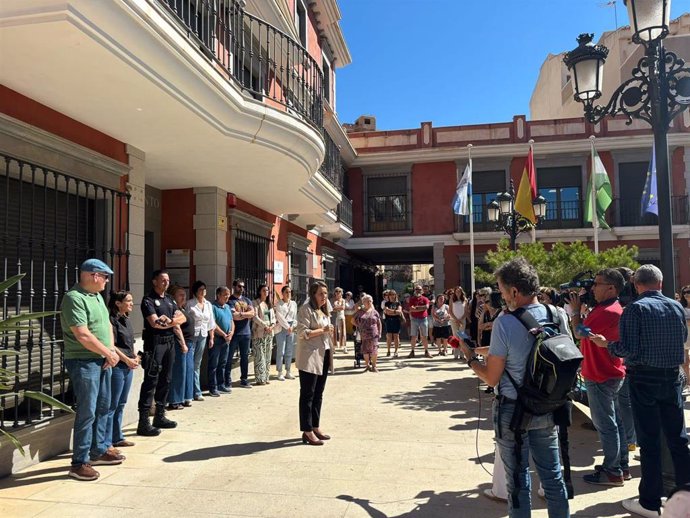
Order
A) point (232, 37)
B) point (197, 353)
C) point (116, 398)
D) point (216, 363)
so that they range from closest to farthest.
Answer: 1. point (116, 398)
2. point (232, 37)
3. point (197, 353)
4. point (216, 363)

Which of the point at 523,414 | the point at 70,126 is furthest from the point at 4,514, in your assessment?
the point at 70,126

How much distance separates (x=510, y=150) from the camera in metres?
20.0

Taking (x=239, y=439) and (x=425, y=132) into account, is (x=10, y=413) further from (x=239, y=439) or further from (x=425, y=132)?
(x=425, y=132)

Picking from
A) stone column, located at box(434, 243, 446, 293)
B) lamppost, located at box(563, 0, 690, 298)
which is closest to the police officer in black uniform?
lamppost, located at box(563, 0, 690, 298)

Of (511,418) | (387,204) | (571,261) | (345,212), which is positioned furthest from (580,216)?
(511,418)

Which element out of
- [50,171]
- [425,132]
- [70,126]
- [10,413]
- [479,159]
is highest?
[425,132]

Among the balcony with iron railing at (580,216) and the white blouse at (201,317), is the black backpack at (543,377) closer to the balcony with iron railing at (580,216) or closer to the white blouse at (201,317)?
the white blouse at (201,317)

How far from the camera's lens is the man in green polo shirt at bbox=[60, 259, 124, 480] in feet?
13.7

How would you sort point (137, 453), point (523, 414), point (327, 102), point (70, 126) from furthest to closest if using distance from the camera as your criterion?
point (327, 102) < point (70, 126) < point (137, 453) < point (523, 414)

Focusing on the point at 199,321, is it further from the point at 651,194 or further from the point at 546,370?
the point at 651,194

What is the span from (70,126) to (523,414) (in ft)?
17.8

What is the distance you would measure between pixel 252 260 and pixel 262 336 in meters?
2.59

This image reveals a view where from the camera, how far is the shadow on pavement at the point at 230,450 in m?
4.78

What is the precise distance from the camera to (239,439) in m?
5.38
